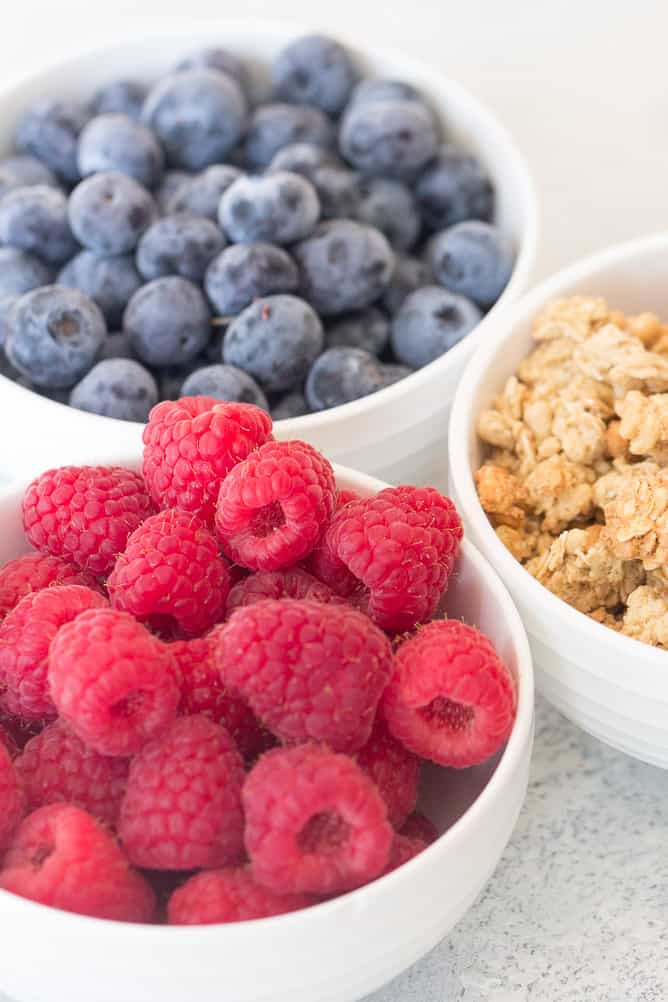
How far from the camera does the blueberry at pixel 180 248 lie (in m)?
1.23

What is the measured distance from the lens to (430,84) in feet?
4.78

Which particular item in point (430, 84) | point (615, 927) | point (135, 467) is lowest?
point (615, 927)

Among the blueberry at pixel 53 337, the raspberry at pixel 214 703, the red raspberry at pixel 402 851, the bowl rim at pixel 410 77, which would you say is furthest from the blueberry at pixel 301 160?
the red raspberry at pixel 402 851

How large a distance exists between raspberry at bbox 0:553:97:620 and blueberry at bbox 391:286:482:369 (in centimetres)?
47

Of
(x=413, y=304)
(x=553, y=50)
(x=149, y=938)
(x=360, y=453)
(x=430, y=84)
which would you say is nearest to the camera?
(x=149, y=938)

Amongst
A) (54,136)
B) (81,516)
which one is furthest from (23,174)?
(81,516)

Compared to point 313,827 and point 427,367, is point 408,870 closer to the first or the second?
point 313,827

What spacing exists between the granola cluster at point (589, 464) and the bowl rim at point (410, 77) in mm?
75

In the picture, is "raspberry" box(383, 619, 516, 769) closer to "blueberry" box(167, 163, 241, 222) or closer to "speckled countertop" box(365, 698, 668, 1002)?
"speckled countertop" box(365, 698, 668, 1002)

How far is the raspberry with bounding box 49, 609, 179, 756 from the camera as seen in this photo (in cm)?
72

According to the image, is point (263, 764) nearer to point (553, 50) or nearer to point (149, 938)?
point (149, 938)

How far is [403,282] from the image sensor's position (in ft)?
4.26

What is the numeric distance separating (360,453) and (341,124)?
55 cm

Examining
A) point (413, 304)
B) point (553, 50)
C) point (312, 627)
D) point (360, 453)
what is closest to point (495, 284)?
point (413, 304)
